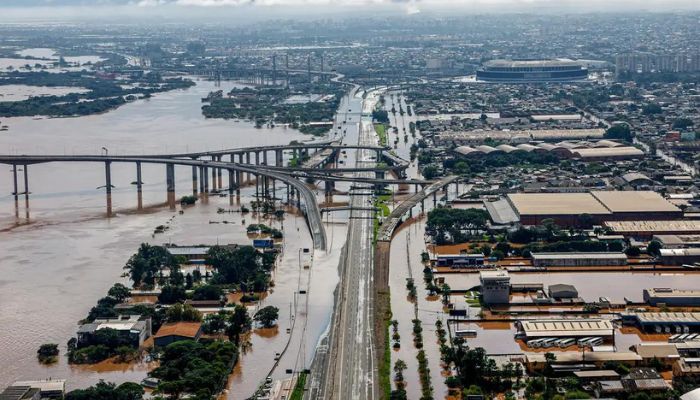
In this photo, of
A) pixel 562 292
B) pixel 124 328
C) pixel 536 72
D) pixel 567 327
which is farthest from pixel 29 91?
pixel 567 327

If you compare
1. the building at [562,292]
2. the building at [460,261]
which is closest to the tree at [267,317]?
the building at [460,261]

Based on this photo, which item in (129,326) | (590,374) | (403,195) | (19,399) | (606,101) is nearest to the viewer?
(19,399)

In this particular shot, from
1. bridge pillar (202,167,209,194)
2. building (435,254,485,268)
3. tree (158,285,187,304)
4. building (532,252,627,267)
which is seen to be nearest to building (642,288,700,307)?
building (532,252,627,267)

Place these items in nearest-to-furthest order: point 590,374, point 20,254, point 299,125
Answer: point 590,374 < point 20,254 < point 299,125

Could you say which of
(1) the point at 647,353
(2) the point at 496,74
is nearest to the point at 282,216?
(1) the point at 647,353

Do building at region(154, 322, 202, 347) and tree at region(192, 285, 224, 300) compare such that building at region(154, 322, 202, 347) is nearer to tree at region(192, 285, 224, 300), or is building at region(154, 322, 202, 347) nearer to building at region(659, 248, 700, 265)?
tree at region(192, 285, 224, 300)

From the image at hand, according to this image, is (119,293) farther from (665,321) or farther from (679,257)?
(679,257)

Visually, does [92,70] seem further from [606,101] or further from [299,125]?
[606,101]
